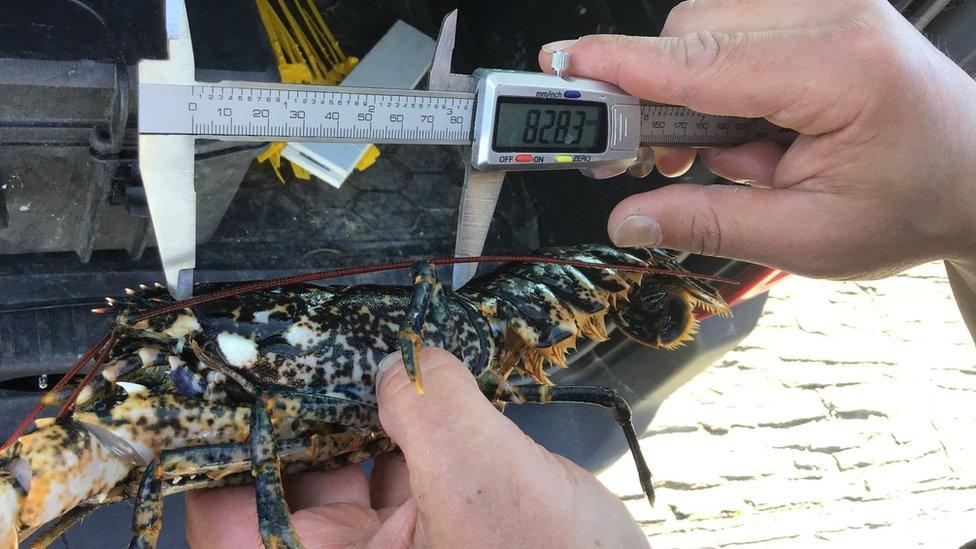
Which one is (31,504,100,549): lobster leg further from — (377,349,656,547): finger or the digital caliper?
(377,349,656,547): finger

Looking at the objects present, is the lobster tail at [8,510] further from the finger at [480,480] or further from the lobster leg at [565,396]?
the lobster leg at [565,396]

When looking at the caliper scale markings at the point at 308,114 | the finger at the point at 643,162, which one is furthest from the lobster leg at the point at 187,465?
the finger at the point at 643,162

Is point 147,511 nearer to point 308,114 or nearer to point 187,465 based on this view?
point 187,465

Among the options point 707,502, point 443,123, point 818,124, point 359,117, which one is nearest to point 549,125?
point 443,123

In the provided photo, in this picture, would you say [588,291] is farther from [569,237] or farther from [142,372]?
[142,372]

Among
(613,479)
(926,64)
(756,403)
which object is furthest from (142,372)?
(756,403)
